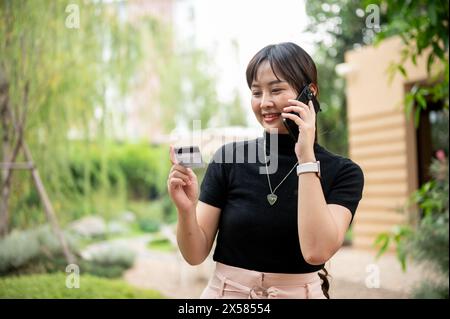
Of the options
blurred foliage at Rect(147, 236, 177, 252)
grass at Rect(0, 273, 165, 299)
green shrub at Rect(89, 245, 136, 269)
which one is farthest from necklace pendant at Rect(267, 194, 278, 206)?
blurred foliage at Rect(147, 236, 177, 252)

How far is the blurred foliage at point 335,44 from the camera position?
7.81m

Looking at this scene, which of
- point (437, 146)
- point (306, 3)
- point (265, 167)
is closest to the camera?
point (265, 167)

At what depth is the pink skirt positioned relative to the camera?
53.2 inches

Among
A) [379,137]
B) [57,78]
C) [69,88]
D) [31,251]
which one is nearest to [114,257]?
[31,251]

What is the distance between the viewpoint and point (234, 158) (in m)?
1.53

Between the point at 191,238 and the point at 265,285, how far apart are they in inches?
9.2

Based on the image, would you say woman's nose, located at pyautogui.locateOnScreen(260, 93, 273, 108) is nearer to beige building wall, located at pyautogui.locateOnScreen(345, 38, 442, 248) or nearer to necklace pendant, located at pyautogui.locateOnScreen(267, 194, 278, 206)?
necklace pendant, located at pyautogui.locateOnScreen(267, 194, 278, 206)

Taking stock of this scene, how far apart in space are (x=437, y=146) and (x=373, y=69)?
70.0 inches

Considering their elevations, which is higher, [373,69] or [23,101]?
[373,69]

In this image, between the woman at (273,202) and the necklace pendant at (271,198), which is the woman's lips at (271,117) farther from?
the necklace pendant at (271,198)

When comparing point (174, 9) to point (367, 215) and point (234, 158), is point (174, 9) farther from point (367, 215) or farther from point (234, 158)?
point (234, 158)

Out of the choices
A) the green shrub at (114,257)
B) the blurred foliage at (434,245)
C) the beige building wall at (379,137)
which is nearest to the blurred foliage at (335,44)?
the beige building wall at (379,137)

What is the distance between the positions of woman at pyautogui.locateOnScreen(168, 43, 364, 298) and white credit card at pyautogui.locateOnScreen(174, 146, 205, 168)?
18 mm
